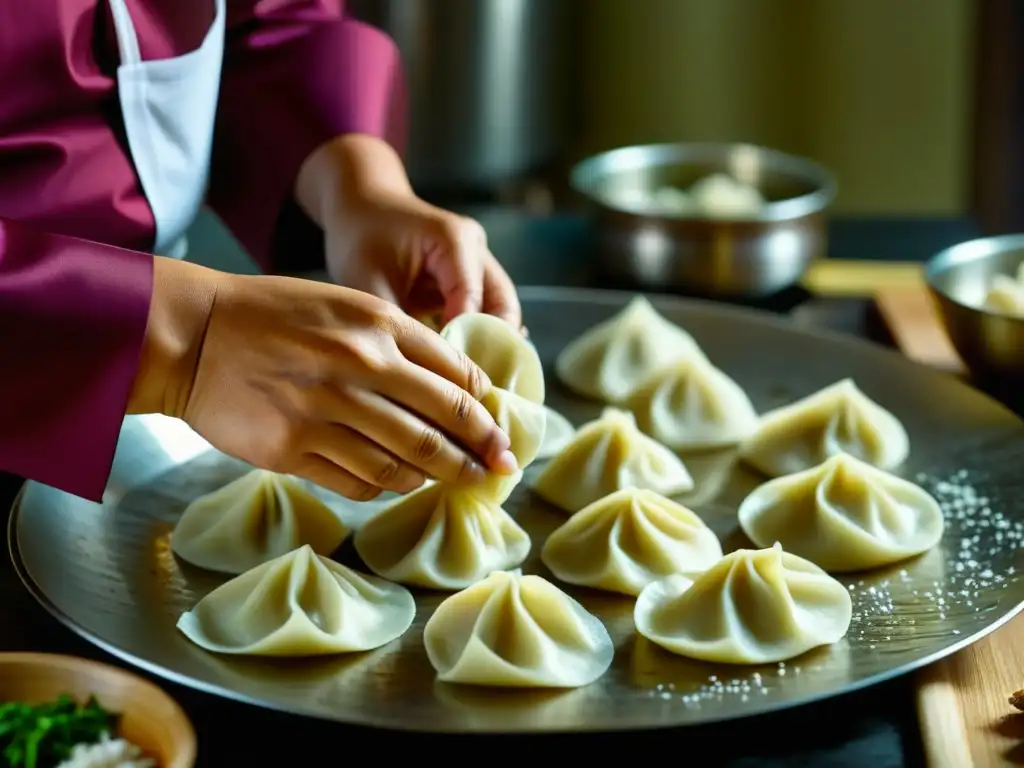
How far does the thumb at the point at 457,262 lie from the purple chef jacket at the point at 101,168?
0.38 meters

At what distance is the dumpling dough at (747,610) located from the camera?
5.07ft

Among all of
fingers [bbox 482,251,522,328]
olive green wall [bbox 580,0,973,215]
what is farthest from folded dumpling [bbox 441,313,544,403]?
olive green wall [bbox 580,0,973,215]

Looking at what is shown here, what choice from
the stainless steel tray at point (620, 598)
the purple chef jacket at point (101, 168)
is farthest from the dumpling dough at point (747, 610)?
the purple chef jacket at point (101, 168)

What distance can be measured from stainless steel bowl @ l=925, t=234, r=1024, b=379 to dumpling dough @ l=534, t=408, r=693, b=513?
0.53m

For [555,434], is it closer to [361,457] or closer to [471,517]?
[471,517]

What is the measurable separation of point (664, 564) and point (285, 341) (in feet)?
2.02

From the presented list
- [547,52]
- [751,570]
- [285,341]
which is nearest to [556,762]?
[751,570]

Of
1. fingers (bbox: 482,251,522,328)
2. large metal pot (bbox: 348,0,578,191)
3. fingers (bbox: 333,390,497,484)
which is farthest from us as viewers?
large metal pot (bbox: 348,0,578,191)

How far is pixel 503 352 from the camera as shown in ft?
6.12

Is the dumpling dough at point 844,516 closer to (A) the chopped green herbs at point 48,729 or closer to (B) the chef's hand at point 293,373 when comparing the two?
(B) the chef's hand at point 293,373

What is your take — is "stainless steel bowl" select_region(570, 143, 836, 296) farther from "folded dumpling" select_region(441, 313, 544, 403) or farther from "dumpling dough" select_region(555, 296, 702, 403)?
"folded dumpling" select_region(441, 313, 544, 403)

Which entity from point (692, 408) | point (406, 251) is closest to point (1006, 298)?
point (692, 408)

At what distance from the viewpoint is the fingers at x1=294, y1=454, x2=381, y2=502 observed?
156 cm

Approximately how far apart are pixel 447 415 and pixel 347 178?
71cm
